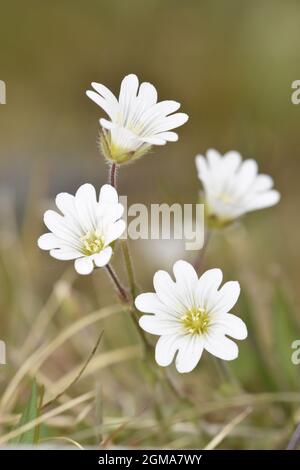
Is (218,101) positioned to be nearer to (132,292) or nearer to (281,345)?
(281,345)

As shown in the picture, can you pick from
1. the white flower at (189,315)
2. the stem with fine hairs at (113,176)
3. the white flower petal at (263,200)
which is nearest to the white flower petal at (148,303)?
the white flower at (189,315)

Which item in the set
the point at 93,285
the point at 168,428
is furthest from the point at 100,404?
the point at 93,285

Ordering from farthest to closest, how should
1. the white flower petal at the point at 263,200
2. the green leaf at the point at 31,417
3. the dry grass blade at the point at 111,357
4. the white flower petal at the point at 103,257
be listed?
the dry grass blade at the point at 111,357 < the white flower petal at the point at 263,200 < the green leaf at the point at 31,417 < the white flower petal at the point at 103,257

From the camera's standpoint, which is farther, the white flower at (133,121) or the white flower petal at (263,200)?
the white flower petal at (263,200)

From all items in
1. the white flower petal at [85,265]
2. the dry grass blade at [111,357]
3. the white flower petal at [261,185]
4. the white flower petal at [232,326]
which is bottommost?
the dry grass blade at [111,357]

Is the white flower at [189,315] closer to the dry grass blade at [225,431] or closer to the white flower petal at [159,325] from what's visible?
the white flower petal at [159,325]

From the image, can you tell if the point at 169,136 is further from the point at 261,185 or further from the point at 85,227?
the point at 261,185

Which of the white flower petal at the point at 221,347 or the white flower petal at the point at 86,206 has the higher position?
the white flower petal at the point at 86,206

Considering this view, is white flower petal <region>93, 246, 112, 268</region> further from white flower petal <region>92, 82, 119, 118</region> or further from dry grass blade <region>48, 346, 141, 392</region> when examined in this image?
dry grass blade <region>48, 346, 141, 392</region>
